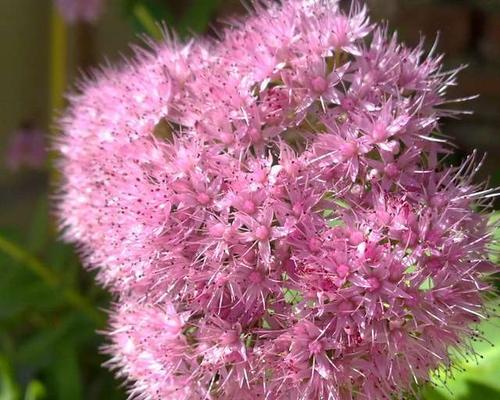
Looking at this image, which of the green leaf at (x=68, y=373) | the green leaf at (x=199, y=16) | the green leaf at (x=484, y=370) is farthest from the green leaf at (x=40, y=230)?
the green leaf at (x=484, y=370)

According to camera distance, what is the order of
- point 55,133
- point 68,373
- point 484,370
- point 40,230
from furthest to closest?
1. point 40,230
2. point 68,373
3. point 55,133
4. point 484,370

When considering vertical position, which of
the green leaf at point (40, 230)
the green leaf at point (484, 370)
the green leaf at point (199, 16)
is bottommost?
the green leaf at point (484, 370)

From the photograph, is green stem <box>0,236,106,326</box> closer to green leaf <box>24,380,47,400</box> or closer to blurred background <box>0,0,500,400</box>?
blurred background <box>0,0,500,400</box>

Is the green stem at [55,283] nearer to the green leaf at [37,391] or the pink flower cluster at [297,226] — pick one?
the green leaf at [37,391]

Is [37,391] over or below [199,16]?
below

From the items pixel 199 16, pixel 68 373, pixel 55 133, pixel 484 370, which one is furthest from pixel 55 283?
pixel 484 370

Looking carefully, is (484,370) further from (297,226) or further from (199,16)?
(199,16)
